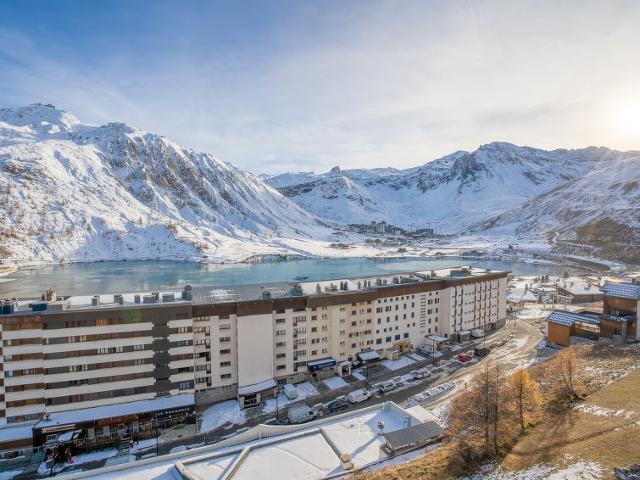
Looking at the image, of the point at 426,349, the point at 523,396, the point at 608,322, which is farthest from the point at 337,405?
the point at 608,322

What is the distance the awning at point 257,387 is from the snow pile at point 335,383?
22.2 feet

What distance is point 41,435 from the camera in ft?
116

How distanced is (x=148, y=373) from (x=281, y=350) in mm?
15042

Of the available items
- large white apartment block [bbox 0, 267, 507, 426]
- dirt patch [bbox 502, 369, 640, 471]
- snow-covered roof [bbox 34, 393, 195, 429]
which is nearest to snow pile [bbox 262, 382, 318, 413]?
large white apartment block [bbox 0, 267, 507, 426]

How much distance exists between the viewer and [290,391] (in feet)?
144

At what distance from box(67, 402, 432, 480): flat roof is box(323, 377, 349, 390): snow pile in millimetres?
16323

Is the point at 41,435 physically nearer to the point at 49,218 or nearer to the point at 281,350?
the point at 281,350

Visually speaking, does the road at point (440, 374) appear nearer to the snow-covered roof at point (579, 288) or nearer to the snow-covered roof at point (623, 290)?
the snow-covered roof at point (623, 290)

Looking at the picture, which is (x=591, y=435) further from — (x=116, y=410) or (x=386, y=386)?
(x=116, y=410)

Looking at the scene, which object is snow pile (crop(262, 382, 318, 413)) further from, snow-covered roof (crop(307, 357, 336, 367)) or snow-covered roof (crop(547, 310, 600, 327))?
snow-covered roof (crop(547, 310, 600, 327))

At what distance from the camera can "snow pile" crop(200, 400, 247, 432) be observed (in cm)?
3895

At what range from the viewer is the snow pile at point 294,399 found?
4190 cm

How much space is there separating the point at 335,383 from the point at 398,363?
1049 centimetres

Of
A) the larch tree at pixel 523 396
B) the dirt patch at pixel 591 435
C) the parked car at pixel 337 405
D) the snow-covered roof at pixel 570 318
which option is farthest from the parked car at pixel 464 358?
the larch tree at pixel 523 396
